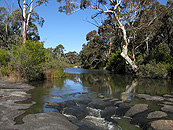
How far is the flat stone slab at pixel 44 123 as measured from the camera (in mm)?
4082

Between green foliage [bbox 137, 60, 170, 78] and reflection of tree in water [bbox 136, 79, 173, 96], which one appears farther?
green foliage [bbox 137, 60, 170, 78]

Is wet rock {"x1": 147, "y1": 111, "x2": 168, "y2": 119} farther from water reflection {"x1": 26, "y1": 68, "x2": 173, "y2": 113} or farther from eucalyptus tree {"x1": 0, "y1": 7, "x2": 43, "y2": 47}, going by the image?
eucalyptus tree {"x1": 0, "y1": 7, "x2": 43, "y2": 47}

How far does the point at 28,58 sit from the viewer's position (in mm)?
12930

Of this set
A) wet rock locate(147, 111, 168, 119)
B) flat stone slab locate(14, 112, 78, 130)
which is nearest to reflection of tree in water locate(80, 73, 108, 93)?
wet rock locate(147, 111, 168, 119)

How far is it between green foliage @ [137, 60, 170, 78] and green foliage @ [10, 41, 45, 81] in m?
11.0

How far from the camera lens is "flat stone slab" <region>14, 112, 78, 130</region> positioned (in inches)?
161

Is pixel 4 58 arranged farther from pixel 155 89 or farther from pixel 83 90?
pixel 155 89

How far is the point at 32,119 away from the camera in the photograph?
4.61 metres

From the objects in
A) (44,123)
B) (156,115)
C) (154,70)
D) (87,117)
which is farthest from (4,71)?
(154,70)

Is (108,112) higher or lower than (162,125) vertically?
lower

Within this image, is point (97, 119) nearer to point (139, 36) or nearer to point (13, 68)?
point (13, 68)

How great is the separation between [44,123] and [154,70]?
49.1 feet

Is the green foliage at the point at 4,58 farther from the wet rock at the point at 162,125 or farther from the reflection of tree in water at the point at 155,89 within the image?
the wet rock at the point at 162,125

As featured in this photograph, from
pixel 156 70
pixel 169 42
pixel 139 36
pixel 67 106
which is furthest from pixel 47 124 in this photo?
pixel 169 42
